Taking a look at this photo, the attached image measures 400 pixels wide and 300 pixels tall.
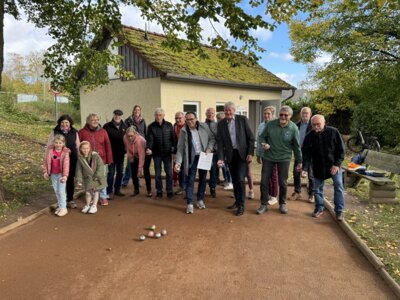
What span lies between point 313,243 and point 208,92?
33.2 feet

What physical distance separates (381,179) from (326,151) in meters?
2.19

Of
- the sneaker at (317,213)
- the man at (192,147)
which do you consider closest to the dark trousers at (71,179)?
the man at (192,147)

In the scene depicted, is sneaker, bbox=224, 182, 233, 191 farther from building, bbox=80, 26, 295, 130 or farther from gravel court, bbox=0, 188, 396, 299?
building, bbox=80, 26, 295, 130

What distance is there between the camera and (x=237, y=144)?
19.4ft

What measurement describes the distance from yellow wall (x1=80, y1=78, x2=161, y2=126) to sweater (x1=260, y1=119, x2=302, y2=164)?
713 cm

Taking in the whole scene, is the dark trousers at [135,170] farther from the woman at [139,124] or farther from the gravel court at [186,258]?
the gravel court at [186,258]

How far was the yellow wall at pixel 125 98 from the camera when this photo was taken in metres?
12.6

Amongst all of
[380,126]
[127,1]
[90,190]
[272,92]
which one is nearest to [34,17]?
[127,1]

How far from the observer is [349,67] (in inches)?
594

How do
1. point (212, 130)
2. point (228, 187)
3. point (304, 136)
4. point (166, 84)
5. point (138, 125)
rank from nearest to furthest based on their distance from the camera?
point (212, 130)
point (304, 136)
point (138, 125)
point (228, 187)
point (166, 84)

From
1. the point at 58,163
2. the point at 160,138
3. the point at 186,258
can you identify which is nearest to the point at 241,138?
the point at 160,138

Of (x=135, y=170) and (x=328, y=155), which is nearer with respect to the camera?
(x=328, y=155)

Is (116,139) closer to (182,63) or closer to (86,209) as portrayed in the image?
(86,209)

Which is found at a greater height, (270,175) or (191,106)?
(191,106)
